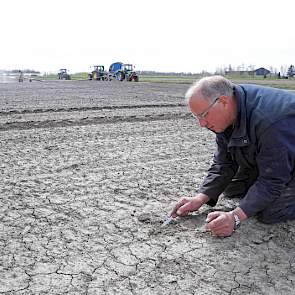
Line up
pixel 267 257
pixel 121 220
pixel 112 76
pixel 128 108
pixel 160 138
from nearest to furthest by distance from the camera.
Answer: pixel 267 257 < pixel 121 220 < pixel 160 138 < pixel 128 108 < pixel 112 76

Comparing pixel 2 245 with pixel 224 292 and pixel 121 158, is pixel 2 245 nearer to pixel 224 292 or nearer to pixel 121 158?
pixel 224 292

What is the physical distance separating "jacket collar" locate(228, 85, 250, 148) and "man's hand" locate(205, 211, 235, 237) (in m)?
0.48

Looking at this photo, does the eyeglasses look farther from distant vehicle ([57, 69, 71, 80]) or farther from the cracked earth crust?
distant vehicle ([57, 69, 71, 80])

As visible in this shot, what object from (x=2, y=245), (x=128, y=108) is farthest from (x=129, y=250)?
(x=128, y=108)

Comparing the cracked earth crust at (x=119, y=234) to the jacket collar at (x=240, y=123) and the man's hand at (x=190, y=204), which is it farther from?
the jacket collar at (x=240, y=123)

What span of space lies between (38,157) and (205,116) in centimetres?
309

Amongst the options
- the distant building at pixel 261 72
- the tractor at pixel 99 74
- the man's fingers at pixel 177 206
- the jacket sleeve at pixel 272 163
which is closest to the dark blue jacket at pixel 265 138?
the jacket sleeve at pixel 272 163

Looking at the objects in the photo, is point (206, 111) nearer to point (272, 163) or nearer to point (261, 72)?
point (272, 163)

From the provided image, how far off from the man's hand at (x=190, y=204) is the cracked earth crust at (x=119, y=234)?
98mm

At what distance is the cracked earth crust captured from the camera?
2.23 meters

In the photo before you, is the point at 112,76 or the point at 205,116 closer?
the point at 205,116

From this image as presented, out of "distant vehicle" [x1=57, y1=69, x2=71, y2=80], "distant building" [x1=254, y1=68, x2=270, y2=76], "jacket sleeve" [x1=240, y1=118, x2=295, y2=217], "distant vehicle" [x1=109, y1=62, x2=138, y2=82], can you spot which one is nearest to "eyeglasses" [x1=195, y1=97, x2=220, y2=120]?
"jacket sleeve" [x1=240, y1=118, x2=295, y2=217]

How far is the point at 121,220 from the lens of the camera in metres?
3.03

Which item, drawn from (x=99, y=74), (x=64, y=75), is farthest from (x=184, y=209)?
(x=64, y=75)
